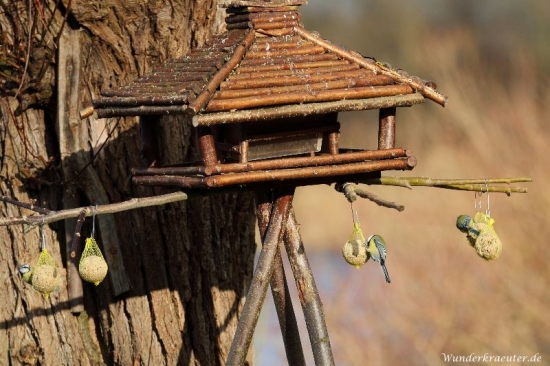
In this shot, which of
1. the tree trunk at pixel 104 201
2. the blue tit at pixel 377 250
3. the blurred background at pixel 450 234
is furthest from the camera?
the blurred background at pixel 450 234

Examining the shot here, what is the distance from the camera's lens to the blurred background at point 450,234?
5.60 m

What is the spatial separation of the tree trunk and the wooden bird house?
440mm

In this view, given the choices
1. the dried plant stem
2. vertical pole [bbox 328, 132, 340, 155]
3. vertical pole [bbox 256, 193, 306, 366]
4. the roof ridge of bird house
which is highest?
the roof ridge of bird house

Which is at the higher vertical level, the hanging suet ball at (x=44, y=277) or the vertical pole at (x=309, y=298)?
the hanging suet ball at (x=44, y=277)

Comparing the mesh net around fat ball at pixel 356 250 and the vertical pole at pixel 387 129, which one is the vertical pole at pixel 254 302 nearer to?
the mesh net around fat ball at pixel 356 250

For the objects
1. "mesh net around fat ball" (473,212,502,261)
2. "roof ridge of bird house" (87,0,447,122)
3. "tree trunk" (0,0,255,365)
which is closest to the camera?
"roof ridge of bird house" (87,0,447,122)

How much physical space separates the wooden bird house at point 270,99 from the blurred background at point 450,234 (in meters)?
2.36

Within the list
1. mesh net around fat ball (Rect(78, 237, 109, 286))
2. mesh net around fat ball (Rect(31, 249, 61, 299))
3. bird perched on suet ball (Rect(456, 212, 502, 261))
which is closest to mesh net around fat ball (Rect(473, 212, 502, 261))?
bird perched on suet ball (Rect(456, 212, 502, 261))

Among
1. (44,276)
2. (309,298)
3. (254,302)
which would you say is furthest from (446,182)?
(44,276)

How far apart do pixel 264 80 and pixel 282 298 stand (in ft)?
1.95

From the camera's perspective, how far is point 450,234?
6.24 m

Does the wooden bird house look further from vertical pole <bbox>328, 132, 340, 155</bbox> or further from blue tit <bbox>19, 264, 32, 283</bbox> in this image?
blue tit <bbox>19, 264, 32, 283</bbox>

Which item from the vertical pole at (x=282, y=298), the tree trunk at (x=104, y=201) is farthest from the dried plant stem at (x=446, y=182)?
the tree trunk at (x=104, y=201)

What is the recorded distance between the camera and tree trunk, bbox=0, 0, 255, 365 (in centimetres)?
236
